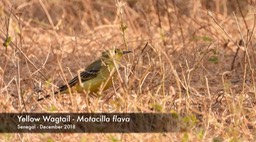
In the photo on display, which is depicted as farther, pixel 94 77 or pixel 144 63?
pixel 144 63

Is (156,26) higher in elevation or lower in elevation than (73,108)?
higher

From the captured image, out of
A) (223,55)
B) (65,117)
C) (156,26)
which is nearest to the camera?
(65,117)

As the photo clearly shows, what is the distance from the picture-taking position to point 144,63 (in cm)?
888

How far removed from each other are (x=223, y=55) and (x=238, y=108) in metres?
3.02

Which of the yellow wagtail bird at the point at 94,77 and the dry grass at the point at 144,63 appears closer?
the dry grass at the point at 144,63

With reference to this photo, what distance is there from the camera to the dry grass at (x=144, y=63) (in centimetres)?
605

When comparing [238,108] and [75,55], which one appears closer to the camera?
[238,108]

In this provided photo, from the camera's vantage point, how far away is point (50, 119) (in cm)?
623

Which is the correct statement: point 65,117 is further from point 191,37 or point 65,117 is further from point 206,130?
point 191,37

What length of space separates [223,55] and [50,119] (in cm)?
350

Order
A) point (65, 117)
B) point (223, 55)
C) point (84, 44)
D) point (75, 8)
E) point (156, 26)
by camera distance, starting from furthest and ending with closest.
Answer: point (75, 8), point (156, 26), point (84, 44), point (223, 55), point (65, 117)

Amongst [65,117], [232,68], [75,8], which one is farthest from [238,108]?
[75,8]

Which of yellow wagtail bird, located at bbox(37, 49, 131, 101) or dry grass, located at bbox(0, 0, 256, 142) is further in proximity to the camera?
yellow wagtail bird, located at bbox(37, 49, 131, 101)

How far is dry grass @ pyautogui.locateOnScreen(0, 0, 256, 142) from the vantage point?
6051mm
